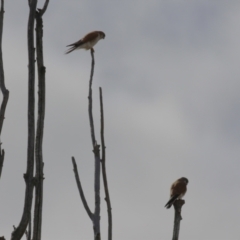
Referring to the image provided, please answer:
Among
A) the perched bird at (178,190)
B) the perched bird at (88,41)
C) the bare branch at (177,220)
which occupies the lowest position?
the bare branch at (177,220)

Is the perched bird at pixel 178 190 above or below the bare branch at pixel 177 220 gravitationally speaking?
above

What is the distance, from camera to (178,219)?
14.9 feet

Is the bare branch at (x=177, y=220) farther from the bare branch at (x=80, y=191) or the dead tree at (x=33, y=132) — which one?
the dead tree at (x=33, y=132)

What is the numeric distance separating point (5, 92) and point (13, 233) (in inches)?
35.7

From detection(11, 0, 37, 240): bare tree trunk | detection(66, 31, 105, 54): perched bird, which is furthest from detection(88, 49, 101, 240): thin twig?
detection(66, 31, 105, 54): perched bird

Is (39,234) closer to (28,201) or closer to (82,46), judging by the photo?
(28,201)

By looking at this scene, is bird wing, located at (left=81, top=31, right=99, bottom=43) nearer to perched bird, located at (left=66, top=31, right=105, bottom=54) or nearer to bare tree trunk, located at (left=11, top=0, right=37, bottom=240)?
perched bird, located at (left=66, top=31, right=105, bottom=54)

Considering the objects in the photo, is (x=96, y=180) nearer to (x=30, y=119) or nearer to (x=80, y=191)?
(x=80, y=191)

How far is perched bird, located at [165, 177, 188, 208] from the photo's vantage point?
12.0 m

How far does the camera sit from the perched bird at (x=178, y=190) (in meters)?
12.0

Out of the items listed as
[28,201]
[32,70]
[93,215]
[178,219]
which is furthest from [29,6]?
[178,219]

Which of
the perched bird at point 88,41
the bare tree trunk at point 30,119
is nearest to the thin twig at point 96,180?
the bare tree trunk at point 30,119

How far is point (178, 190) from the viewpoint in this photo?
12.5 m

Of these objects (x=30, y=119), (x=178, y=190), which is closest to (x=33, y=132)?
(x=30, y=119)
